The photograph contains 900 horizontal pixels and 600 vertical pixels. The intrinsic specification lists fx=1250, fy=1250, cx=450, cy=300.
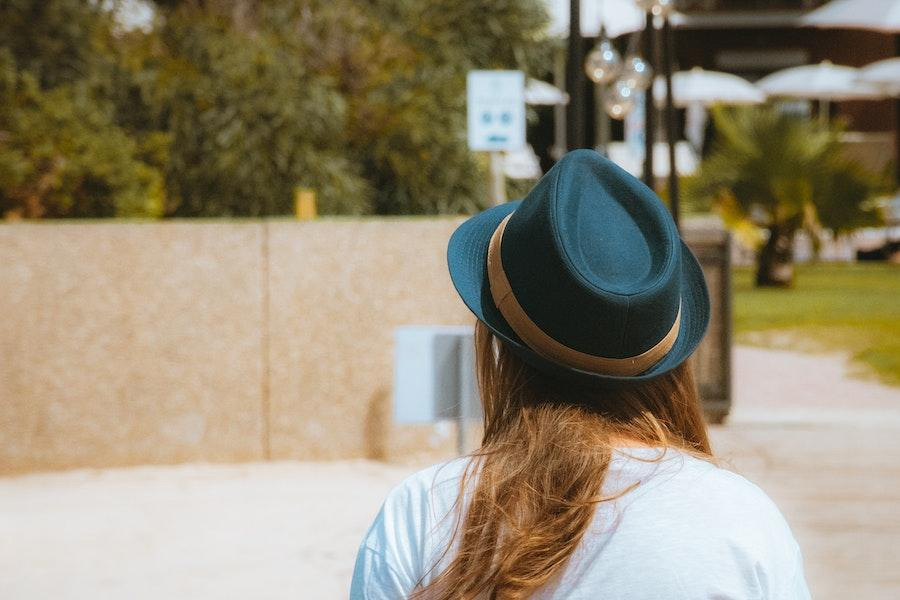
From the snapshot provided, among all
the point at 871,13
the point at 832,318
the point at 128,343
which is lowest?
the point at 832,318

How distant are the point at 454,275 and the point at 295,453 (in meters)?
5.96

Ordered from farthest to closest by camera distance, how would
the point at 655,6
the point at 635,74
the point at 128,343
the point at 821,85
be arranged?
the point at 821,85 → the point at 635,74 → the point at 655,6 → the point at 128,343

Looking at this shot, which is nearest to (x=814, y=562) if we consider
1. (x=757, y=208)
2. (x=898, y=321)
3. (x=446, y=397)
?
(x=446, y=397)

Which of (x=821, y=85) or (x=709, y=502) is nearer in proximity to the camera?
(x=709, y=502)

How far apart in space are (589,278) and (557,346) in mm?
86

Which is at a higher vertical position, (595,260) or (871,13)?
(871,13)

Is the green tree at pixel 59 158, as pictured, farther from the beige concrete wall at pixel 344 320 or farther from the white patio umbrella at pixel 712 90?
the white patio umbrella at pixel 712 90

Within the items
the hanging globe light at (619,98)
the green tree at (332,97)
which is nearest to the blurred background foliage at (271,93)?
the green tree at (332,97)

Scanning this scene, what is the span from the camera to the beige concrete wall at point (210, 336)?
716cm

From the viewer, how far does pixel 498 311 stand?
1.47 meters

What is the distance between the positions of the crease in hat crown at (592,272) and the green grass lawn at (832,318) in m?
9.91

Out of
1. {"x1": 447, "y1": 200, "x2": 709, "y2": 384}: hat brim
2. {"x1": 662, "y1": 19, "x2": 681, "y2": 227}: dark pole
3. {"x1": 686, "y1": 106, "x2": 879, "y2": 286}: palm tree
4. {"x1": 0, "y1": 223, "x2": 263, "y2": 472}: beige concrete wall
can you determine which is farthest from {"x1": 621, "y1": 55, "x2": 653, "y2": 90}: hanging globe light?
{"x1": 447, "y1": 200, "x2": 709, "y2": 384}: hat brim

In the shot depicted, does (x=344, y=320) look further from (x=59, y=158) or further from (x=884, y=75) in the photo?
(x=884, y=75)

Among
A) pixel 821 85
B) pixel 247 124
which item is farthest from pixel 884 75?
pixel 247 124
